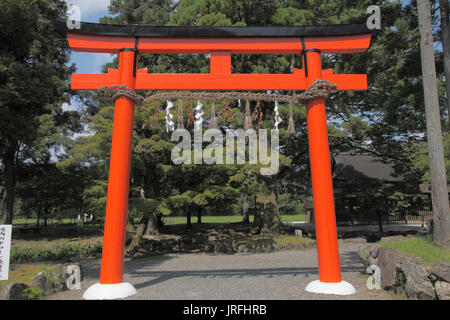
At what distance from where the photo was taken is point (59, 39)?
16.2 meters

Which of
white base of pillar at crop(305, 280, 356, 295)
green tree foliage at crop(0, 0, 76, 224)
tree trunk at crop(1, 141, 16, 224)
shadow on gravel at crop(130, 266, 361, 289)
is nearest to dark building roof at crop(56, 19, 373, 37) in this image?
white base of pillar at crop(305, 280, 356, 295)

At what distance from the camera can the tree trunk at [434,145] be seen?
18.1 feet

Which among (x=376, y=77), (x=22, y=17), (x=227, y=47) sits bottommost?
(x=227, y=47)

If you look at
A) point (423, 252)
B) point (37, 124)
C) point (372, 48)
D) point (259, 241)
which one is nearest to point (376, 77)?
point (372, 48)

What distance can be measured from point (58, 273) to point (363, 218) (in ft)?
68.3

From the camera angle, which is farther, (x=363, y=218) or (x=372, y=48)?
(x=363, y=218)

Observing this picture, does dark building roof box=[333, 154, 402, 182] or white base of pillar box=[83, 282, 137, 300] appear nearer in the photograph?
white base of pillar box=[83, 282, 137, 300]

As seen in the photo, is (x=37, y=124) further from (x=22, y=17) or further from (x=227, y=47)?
(x=227, y=47)

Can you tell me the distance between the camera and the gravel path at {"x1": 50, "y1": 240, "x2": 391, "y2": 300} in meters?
4.63

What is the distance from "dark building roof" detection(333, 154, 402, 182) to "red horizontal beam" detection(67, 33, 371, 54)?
55.5 ft

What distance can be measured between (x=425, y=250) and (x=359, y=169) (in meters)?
19.1

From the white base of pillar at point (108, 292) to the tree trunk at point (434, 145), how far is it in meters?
5.78

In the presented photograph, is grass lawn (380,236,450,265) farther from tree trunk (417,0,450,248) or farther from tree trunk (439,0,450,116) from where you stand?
tree trunk (439,0,450,116)

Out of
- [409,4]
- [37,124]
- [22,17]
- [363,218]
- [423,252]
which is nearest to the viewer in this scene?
[423,252]
